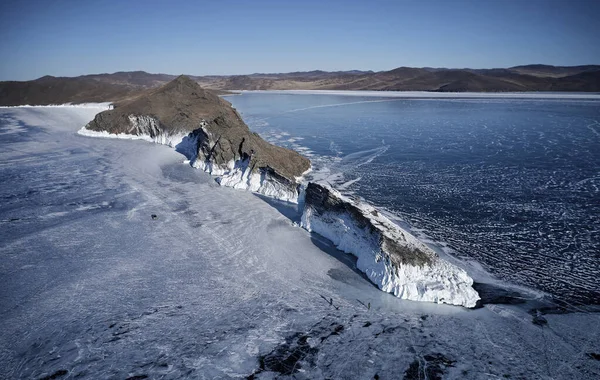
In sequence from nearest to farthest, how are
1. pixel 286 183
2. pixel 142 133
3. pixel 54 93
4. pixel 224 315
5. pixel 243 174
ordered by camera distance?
pixel 224 315, pixel 286 183, pixel 243 174, pixel 142 133, pixel 54 93

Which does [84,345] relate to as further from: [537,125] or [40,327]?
[537,125]

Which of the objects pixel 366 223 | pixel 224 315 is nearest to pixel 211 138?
pixel 366 223

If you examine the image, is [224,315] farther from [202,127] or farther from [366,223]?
[202,127]

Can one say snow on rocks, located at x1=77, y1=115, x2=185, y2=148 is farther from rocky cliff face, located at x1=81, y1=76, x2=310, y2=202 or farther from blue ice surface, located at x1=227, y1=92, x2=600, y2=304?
blue ice surface, located at x1=227, y1=92, x2=600, y2=304

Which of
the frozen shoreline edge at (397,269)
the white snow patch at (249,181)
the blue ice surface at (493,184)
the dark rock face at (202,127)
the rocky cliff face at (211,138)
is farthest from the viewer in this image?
the dark rock face at (202,127)

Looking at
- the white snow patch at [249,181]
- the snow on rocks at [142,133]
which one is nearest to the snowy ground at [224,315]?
the white snow patch at [249,181]

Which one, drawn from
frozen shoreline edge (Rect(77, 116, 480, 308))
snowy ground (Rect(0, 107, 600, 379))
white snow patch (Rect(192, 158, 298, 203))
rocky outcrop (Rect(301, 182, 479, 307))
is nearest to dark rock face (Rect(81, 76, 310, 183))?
white snow patch (Rect(192, 158, 298, 203))

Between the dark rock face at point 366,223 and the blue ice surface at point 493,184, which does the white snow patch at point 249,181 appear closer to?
the dark rock face at point 366,223
